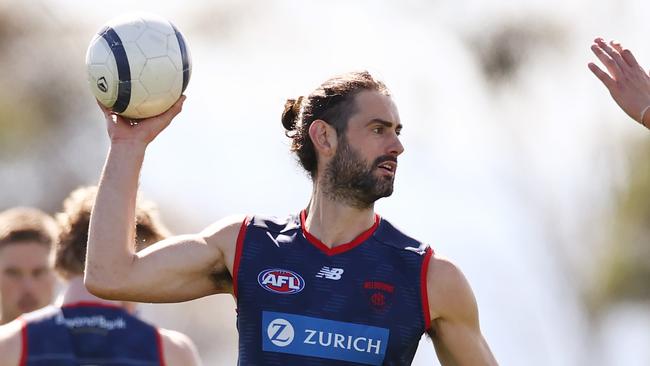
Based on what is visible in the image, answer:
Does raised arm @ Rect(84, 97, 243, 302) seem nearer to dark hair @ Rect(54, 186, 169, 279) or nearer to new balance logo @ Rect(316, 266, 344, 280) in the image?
new balance logo @ Rect(316, 266, 344, 280)

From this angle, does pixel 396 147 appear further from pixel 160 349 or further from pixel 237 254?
pixel 160 349

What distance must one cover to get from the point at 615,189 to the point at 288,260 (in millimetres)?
15643

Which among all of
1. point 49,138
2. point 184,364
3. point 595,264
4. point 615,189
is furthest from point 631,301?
point 184,364

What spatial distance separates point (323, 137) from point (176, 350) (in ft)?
5.08

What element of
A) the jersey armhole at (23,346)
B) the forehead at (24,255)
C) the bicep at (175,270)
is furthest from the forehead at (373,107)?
the forehead at (24,255)

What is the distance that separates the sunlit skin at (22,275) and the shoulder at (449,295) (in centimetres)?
453

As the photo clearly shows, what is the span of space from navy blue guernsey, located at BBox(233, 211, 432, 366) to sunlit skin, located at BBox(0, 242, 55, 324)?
389 cm

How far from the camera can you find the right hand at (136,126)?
8.36m

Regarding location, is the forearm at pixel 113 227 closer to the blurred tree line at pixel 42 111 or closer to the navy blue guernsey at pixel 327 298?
the navy blue guernsey at pixel 327 298

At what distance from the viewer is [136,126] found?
8.40 m

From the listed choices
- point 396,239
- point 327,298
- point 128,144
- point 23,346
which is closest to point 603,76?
point 396,239

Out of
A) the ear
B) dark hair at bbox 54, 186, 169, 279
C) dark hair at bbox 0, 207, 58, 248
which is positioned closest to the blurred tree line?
dark hair at bbox 0, 207, 58, 248

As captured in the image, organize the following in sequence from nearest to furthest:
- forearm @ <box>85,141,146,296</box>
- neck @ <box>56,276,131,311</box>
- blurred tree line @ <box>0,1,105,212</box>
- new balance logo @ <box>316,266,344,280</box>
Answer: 1. forearm @ <box>85,141,146,296</box>
2. new balance logo @ <box>316,266,344,280</box>
3. neck @ <box>56,276,131,311</box>
4. blurred tree line @ <box>0,1,105,212</box>

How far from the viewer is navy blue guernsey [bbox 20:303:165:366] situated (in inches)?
359
